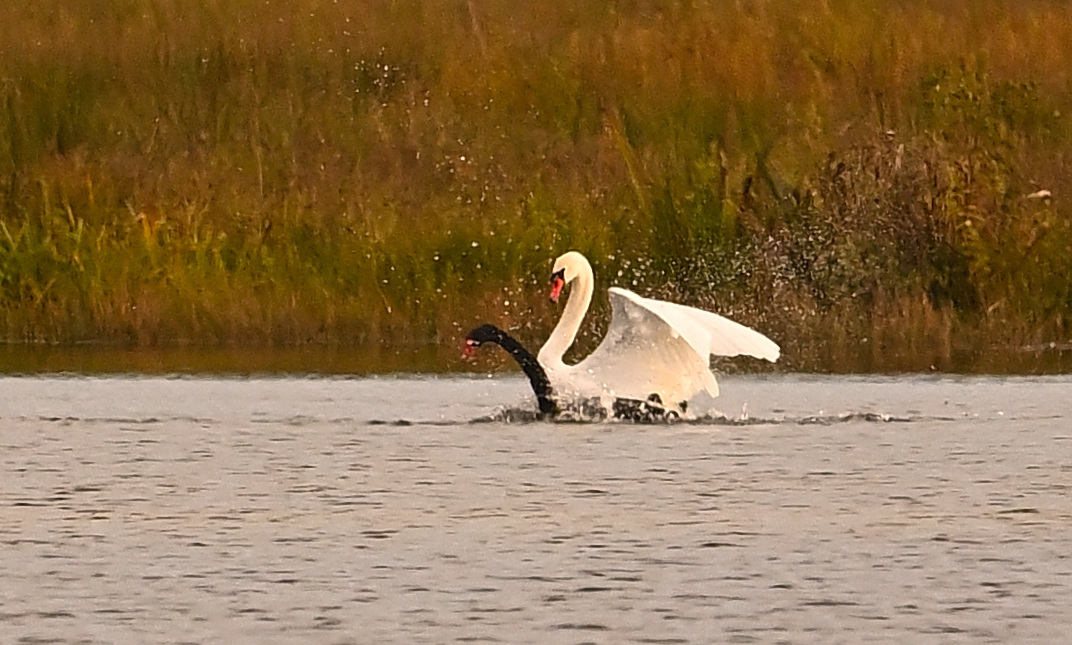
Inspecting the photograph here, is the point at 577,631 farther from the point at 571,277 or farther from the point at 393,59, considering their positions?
the point at 393,59

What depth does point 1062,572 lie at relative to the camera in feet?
27.6

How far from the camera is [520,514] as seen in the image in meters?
9.60

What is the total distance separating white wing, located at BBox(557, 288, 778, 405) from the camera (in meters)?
12.1

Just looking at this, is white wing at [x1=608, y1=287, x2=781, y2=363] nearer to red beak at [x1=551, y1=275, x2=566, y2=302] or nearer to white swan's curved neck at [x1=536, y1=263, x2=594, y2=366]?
white swan's curved neck at [x1=536, y1=263, x2=594, y2=366]

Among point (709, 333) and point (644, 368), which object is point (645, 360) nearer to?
point (644, 368)

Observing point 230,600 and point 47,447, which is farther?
point 47,447

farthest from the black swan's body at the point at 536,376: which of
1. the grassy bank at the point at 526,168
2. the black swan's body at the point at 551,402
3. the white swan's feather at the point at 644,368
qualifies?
the grassy bank at the point at 526,168

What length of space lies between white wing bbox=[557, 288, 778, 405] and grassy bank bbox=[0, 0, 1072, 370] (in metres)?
1.90

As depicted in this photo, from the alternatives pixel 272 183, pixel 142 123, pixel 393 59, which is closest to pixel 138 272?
pixel 272 183

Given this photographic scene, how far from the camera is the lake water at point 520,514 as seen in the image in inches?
300

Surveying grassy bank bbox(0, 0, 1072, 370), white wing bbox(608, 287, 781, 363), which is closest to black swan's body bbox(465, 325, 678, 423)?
white wing bbox(608, 287, 781, 363)

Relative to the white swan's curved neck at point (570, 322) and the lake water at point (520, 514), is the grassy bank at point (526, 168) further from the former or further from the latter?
the lake water at point (520, 514)

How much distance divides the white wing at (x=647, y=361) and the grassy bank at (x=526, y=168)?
190cm

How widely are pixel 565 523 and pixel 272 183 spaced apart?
29.1 feet
